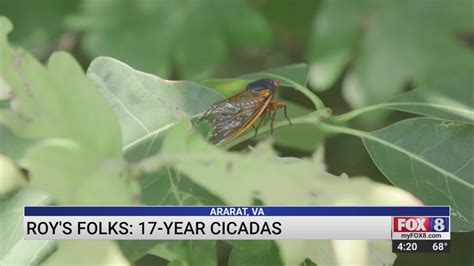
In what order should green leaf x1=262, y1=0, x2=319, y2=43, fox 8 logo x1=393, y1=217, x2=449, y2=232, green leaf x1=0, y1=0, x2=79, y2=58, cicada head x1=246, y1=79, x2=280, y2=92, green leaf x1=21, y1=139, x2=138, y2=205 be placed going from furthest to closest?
green leaf x1=262, y1=0, x2=319, y2=43 < green leaf x1=0, y1=0, x2=79, y2=58 < cicada head x1=246, y1=79, x2=280, y2=92 < fox 8 logo x1=393, y1=217, x2=449, y2=232 < green leaf x1=21, y1=139, x2=138, y2=205

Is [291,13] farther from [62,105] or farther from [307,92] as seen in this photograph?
[62,105]

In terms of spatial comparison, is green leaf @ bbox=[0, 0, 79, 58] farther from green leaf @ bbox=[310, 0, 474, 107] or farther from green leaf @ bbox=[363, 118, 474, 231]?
green leaf @ bbox=[363, 118, 474, 231]

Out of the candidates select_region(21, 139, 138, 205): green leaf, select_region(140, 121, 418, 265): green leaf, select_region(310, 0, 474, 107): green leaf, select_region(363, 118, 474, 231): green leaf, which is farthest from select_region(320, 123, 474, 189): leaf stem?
select_region(310, 0, 474, 107): green leaf

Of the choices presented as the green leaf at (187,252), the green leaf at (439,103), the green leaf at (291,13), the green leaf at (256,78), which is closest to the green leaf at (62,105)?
the green leaf at (187,252)

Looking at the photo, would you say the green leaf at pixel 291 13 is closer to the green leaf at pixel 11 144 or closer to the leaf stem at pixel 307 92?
the leaf stem at pixel 307 92

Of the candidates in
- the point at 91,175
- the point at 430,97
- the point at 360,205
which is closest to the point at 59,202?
the point at 91,175

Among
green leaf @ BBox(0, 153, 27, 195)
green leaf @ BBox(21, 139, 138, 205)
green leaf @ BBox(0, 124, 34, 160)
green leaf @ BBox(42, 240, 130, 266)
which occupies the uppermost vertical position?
green leaf @ BBox(0, 124, 34, 160)

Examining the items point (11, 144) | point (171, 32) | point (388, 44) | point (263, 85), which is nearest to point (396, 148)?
point (263, 85)
